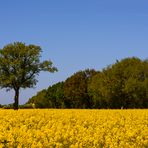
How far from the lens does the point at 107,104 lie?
3364 inches

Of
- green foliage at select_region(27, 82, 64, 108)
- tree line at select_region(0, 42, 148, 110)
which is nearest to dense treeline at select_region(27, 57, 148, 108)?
tree line at select_region(0, 42, 148, 110)

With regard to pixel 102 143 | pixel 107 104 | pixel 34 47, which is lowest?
pixel 102 143

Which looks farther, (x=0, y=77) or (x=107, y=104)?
(x=107, y=104)

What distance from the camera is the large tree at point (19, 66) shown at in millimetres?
68562

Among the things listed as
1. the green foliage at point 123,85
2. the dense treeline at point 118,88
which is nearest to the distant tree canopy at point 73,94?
the dense treeline at point 118,88

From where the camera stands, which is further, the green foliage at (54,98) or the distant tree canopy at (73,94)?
the green foliage at (54,98)

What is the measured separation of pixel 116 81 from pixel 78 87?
16.8 meters

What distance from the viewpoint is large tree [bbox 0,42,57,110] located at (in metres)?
68.6

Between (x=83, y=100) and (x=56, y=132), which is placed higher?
(x=83, y=100)

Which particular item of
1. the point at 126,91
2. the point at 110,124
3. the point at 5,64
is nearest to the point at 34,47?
the point at 5,64

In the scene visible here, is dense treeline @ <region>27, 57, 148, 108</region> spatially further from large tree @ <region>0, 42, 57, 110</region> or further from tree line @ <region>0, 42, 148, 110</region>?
large tree @ <region>0, 42, 57, 110</region>

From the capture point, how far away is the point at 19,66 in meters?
69.5

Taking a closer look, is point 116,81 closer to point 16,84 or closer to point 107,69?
point 107,69

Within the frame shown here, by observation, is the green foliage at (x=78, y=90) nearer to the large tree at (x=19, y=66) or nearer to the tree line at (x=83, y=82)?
the tree line at (x=83, y=82)
